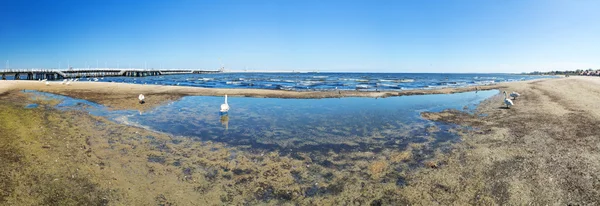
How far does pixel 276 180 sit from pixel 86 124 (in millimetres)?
10103

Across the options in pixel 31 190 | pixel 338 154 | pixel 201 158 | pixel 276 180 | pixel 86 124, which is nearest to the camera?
pixel 31 190

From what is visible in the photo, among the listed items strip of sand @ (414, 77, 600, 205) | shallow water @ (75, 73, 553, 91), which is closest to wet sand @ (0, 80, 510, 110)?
shallow water @ (75, 73, 553, 91)

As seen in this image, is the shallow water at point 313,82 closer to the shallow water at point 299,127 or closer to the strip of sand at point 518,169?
the shallow water at point 299,127

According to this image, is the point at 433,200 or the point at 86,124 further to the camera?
the point at 86,124

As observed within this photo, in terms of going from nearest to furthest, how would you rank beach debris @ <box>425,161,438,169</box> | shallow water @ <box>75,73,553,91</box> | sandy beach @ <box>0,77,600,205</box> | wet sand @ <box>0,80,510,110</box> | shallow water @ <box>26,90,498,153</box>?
sandy beach @ <box>0,77,600,205</box>, beach debris @ <box>425,161,438,169</box>, shallow water @ <box>26,90,498,153</box>, wet sand @ <box>0,80,510,110</box>, shallow water @ <box>75,73,553,91</box>

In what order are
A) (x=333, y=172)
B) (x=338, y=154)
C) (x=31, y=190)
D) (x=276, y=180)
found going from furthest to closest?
(x=338, y=154) < (x=333, y=172) < (x=276, y=180) < (x=31, y=190)

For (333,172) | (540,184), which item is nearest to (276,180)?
(333,172)

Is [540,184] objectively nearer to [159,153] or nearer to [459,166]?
[459,166]

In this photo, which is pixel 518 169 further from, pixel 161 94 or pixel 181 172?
pixel 161 94

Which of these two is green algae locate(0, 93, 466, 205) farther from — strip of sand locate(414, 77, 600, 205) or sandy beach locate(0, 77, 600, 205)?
strip of sand locate(414, 77, 600, 205)

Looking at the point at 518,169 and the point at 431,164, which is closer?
the point at 518,169

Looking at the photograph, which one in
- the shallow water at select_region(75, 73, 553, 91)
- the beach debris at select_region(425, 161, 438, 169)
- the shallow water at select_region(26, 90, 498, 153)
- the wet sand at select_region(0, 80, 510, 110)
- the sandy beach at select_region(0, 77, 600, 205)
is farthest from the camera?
the shallow water at select_region(75, 73, 553, 91)

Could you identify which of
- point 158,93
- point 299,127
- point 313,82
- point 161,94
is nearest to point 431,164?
point 299,127

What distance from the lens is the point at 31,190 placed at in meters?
5.51
